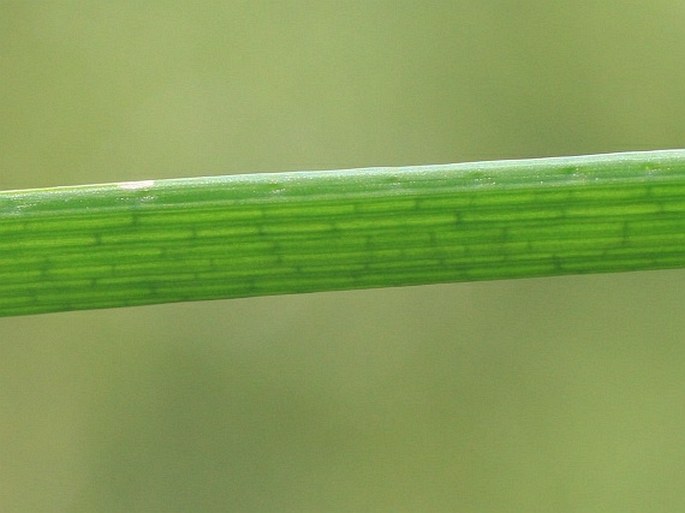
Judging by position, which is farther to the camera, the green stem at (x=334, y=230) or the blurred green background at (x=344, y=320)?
the blurred green background at (x=344, y=320)

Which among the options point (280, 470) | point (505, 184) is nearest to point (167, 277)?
point (505, 184)

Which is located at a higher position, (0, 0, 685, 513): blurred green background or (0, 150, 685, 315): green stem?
(0, 150, 685, 315): green stem

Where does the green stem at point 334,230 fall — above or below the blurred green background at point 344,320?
above

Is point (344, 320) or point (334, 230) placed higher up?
point (334, 230)

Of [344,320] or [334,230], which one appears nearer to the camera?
[334,230]
